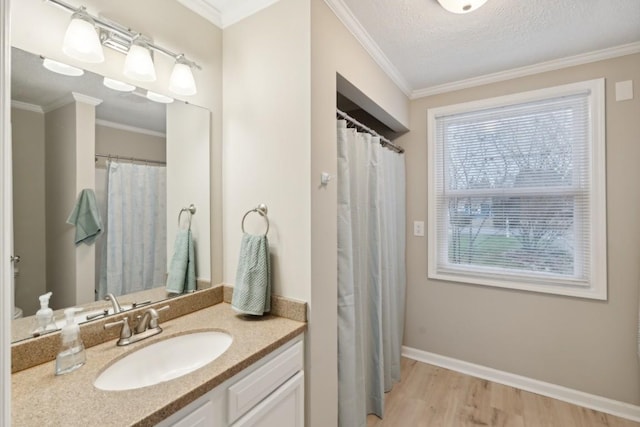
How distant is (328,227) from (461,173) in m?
1.56

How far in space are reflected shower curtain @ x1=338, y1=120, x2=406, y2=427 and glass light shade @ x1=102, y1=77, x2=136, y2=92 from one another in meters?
1.03

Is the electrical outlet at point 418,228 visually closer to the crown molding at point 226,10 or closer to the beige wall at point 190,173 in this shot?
the beige wall at point 190,173

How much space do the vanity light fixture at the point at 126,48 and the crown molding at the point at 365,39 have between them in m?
0.78

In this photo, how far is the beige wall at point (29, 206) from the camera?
1005 mm

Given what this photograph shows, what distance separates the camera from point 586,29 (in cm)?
171

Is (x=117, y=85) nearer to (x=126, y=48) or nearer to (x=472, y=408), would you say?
(x=126, y=48)

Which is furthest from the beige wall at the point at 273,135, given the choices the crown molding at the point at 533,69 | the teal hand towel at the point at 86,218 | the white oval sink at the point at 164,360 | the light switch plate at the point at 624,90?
the light switch plate at the point at 624,90

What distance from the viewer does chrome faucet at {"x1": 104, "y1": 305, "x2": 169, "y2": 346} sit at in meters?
1.16

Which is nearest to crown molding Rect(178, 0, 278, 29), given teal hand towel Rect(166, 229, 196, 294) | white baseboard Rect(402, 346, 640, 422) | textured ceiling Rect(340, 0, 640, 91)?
textured ceiling Rect(340, 0, 640, 91)

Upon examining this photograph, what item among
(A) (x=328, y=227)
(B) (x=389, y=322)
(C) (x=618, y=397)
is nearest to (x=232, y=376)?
(A) (x=328, y=227)

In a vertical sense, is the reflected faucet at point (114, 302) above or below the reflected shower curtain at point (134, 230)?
below

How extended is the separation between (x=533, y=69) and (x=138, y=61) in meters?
2.57

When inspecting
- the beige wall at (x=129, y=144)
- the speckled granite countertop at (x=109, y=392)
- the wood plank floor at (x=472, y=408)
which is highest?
the beige wall at (x=129, y=144)

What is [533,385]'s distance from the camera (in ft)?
7.16
